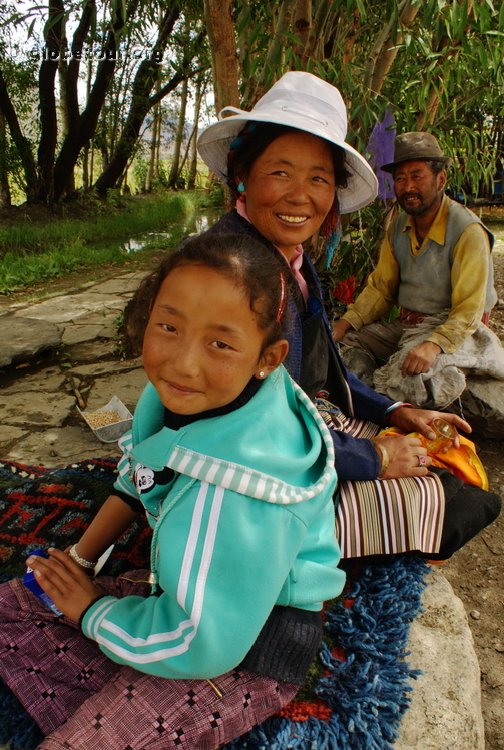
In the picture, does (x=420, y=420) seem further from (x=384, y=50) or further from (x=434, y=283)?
(x=384, y=50)

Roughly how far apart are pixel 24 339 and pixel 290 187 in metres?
2.78

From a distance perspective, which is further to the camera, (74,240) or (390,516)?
(74,240)

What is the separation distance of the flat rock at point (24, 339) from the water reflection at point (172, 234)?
130 inches

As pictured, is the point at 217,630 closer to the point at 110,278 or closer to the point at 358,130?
the point at 358,130

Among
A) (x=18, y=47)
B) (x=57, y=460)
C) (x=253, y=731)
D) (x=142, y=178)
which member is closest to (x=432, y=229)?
(x=57, y=460)

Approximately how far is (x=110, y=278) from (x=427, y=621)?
17.8ft

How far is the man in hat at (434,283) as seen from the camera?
2.89 meters

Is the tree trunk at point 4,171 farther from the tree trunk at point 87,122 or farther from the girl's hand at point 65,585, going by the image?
the girl's hand at point 65,585

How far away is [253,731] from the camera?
53.7 inches

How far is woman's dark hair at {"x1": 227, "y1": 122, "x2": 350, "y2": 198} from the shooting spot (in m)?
1.80

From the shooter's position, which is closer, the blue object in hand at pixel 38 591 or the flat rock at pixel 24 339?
the blue object in hand at pixel 38 591

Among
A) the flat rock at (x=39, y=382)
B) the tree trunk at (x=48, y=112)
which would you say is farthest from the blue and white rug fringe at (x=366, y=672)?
the tree trunk at (x=48, y=112)

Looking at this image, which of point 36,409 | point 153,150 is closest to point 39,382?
point 36,409

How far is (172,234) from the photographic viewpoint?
9.51m
